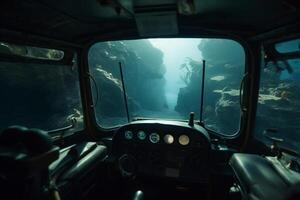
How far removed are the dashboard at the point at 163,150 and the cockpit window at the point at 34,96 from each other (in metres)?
20.2

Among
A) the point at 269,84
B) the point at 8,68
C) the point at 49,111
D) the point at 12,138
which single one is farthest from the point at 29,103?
the point at 269,84

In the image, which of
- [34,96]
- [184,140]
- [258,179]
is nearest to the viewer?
[258,179]

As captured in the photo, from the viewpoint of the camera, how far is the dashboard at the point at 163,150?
2486 mm

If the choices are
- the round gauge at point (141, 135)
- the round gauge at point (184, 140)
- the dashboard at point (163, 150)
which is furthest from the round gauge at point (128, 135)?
the round gauge at point (184, 140)

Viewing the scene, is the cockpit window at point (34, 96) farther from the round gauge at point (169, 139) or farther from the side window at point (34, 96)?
the round gauge at point (169, 139)

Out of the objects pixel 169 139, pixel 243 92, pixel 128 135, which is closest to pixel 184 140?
pixel 169 139

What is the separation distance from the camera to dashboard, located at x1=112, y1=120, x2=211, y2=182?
2486 mm

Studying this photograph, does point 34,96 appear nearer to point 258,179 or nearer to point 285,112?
point 258,179

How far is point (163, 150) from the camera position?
262 centimetres

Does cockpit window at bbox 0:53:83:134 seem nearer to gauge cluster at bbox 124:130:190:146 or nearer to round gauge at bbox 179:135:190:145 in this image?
gauge cluster at bbox 124:130:190:146

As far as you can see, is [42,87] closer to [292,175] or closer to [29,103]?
[29,103]

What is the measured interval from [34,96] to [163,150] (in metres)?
25.1

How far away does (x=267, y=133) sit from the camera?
2324 mm

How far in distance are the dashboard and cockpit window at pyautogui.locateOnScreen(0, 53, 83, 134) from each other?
20.2m
